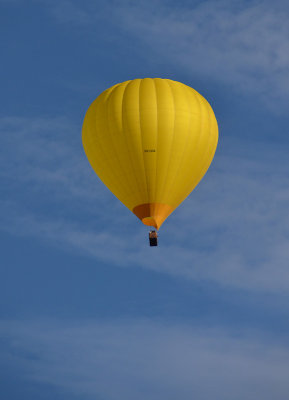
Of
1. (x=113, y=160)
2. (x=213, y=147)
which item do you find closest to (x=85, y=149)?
(x=113, y=160)

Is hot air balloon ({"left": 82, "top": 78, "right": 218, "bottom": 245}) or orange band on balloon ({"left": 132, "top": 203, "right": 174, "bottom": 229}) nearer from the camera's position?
hot air balloon ({"left": 82, "top": 78, "right": 218, "bottom": 245})

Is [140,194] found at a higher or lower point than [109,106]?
lower

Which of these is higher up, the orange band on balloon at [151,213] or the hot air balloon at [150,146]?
the hot air balloon at [150,146]

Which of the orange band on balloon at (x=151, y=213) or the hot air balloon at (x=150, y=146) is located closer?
the hot air balloon at (x=150, y=146)

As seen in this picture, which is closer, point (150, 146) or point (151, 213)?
point (150, 146)

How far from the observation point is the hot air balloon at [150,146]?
60156 mm

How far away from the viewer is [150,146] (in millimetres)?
60031

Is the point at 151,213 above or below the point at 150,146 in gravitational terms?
below

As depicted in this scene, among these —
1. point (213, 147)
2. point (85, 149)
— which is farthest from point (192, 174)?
point (85, 149)

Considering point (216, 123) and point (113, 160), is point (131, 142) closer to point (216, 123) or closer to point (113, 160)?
point (113, 160)

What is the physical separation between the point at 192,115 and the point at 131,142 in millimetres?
3786

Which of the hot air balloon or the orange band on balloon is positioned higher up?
the hot air balloon

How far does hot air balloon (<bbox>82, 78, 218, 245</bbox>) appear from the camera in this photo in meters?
60.2

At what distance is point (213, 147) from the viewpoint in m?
62.7
